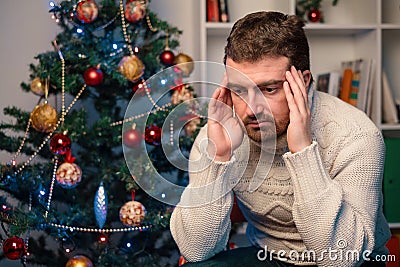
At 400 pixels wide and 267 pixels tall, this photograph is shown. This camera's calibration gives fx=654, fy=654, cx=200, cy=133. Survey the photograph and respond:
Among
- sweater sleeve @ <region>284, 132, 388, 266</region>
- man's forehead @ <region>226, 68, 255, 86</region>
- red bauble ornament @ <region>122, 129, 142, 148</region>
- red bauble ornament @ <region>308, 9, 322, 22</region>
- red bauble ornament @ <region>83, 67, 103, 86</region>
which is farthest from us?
red bauble ornament @ <region>308, 9, 322, 22</region>

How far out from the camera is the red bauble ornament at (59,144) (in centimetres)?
219

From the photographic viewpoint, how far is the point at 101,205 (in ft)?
7.39

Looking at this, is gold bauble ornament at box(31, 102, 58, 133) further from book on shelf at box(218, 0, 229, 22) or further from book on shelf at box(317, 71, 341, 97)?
book on shelf at box(317, 71, 341, 97)

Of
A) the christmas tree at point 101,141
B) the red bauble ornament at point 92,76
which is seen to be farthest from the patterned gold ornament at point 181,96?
the red bauble ornament at point 92,76

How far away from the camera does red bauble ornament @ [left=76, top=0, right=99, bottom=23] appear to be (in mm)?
2279

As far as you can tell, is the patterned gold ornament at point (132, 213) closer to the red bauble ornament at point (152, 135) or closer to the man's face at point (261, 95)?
the red bauble ornament at point (152, 135)

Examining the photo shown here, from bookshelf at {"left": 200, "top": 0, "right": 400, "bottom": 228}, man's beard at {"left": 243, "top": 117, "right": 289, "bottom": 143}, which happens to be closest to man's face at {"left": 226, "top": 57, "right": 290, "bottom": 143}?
man's beard at {"left": 243, "top": 117, "right": 289, "bottom": 143}

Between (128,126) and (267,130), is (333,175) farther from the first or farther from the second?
(128,126)


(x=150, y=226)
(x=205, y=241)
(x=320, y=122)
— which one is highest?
(x=320, y=122)

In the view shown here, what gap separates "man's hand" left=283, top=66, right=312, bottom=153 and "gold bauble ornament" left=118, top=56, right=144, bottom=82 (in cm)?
80

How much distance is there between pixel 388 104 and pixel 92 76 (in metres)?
1.48

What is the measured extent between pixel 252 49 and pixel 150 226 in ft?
2.97

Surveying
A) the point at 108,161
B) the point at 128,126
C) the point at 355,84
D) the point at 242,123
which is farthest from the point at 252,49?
the point at 355,84

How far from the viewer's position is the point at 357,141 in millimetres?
1624
